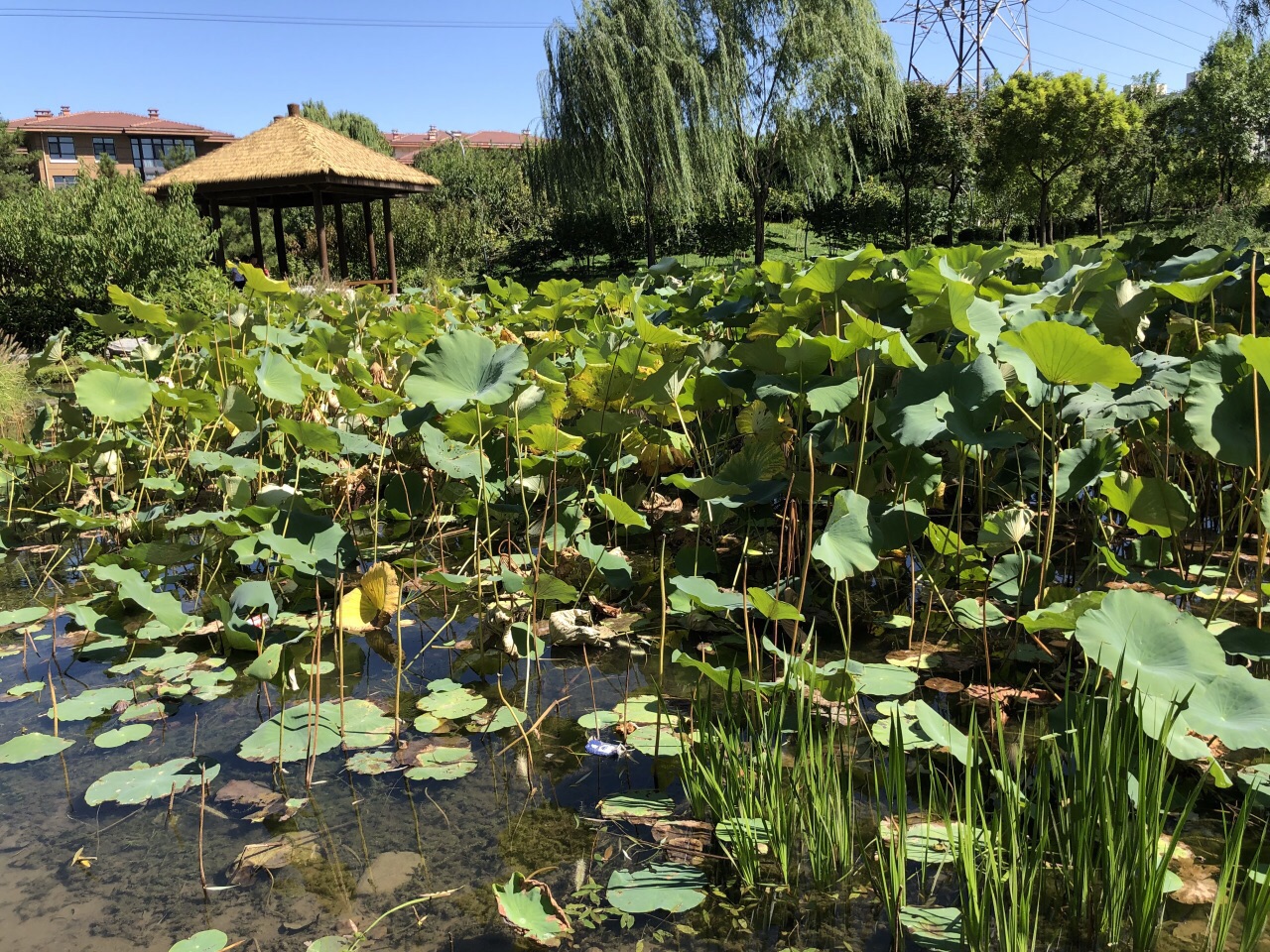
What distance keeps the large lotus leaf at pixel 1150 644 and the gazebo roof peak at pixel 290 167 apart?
11682 millimetres

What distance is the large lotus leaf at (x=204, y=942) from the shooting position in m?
1.17

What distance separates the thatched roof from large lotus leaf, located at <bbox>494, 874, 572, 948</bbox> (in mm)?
11565

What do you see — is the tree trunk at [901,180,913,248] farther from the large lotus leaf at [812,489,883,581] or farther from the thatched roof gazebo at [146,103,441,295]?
the large lotus leaf at [812,489,883,581]

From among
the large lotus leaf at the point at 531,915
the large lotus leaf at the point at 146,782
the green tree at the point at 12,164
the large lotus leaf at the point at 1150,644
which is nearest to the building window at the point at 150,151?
the green tree at the point at 12,164

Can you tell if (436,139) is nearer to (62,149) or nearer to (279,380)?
(62,149)

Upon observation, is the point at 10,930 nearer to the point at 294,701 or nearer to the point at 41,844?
the point at 41,844

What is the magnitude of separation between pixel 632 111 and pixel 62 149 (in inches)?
1642

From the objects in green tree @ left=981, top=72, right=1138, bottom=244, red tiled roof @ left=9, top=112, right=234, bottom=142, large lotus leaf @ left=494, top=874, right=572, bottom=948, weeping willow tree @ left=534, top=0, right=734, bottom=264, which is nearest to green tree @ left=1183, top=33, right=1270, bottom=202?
green tree @ left=981, top=72, right=1138, bottom=244

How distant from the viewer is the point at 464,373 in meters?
1.93

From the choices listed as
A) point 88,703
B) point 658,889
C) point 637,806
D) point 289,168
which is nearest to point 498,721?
point 637,806

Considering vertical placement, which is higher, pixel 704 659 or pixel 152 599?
pixel 152 599

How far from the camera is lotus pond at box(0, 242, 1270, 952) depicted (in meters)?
1.20

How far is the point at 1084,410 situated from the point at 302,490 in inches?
91.8

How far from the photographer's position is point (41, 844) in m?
1.43
